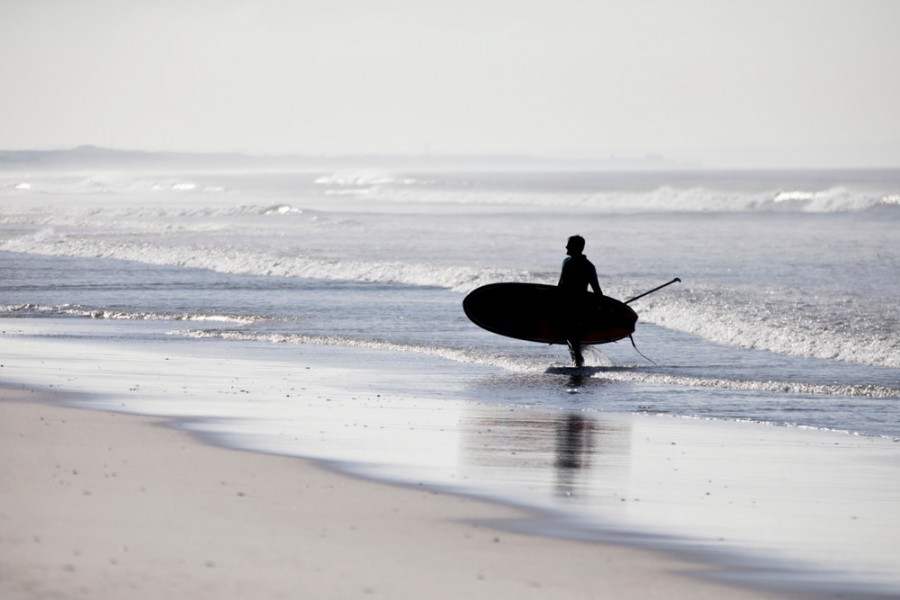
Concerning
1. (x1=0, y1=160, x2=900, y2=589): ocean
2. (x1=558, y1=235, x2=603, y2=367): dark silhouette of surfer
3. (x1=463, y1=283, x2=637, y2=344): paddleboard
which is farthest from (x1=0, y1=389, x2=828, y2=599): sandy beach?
(x1=463, y1=283, x2=637, y2=344): paddleboard

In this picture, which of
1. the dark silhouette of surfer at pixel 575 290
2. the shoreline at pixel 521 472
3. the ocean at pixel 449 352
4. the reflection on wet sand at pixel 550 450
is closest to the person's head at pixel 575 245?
the dark silhouette of surfer at pixel 575 290

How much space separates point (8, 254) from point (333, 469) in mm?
31159

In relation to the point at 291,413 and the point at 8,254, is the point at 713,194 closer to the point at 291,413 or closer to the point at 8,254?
the point at 8,254

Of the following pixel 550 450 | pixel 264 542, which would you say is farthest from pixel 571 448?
pixel 264 542

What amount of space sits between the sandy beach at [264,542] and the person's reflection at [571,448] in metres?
1.00

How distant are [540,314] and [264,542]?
424 inches

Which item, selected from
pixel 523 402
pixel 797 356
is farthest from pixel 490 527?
pixel 797 356

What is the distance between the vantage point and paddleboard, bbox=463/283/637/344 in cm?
1728

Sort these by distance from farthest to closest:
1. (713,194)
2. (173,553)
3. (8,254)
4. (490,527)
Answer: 1. (713,194)
2. (8,254)
3. (490,527)
4. (173,553)

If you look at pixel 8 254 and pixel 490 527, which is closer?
pixel 490 527

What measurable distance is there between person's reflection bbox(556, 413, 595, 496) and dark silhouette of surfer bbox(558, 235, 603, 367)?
4.23 m

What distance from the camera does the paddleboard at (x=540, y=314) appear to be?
17281mm

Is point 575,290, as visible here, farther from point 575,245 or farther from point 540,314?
point 540,314

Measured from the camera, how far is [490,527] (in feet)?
26.3
